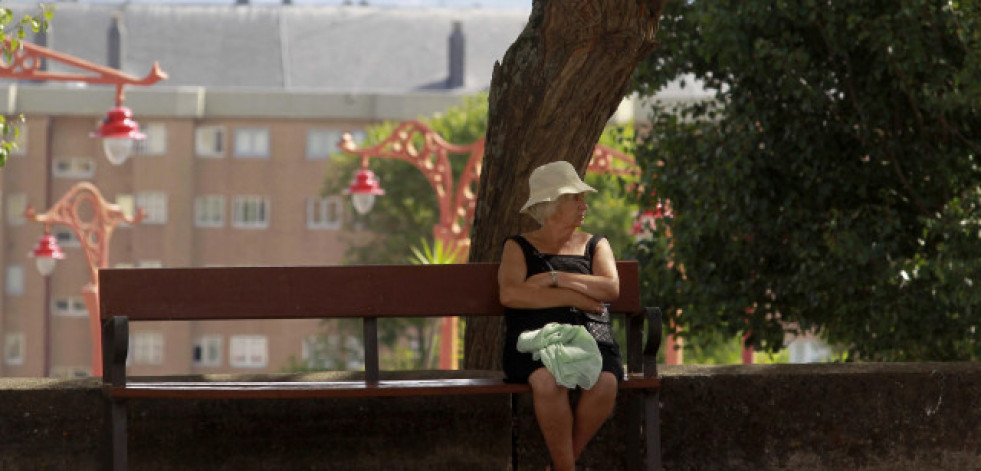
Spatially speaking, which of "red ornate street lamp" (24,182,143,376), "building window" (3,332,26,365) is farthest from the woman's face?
"building window" (3,332,26,365)

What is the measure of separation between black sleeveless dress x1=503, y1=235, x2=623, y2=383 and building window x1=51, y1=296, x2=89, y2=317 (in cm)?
7678

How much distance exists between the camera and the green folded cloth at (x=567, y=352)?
6.57 metres

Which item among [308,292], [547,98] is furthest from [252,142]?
[308,292]

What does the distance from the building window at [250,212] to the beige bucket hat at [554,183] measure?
78.2 m

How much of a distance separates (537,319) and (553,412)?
0.39 metres

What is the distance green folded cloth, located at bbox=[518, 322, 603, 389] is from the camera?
657 centimetres

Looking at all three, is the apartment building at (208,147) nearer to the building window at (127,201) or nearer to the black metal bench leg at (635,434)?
the building window at (127,201)

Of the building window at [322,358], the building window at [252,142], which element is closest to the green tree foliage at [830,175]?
the building window at [322,358]

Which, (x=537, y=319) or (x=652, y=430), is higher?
(x=537, y=319)

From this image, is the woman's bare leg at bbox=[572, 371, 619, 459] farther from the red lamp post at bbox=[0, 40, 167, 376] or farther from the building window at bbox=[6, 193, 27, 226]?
the building window at bbox=[6, 193, 27, 226]

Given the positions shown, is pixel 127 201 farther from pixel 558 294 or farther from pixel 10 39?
pixel 558 294

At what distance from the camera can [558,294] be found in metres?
6.79

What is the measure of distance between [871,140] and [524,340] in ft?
28.0

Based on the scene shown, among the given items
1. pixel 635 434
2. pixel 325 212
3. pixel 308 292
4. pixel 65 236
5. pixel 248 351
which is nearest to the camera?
pixel 308 292
